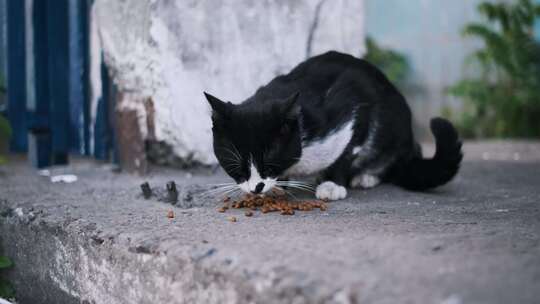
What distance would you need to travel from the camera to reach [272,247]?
1517mm

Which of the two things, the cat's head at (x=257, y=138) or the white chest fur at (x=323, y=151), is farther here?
the white chest fur at (x=323, y=151)

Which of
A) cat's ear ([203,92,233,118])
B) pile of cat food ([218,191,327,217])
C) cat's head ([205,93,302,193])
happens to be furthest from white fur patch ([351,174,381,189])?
cat's ear ([203,92,233,118])

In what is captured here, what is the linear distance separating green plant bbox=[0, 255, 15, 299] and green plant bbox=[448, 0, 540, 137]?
585 cm

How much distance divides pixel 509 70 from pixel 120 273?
6.16m

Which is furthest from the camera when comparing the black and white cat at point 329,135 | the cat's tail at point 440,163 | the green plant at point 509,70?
the green plant at point 509,70

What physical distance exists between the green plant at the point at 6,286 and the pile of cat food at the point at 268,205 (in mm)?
857

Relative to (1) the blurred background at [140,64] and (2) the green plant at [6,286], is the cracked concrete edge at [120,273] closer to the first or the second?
(2) the green plant at [6,286]

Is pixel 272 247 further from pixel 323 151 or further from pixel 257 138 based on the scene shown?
pixel 323 151

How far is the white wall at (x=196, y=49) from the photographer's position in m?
3.02

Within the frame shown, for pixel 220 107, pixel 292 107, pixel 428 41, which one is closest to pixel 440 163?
pixel 292 107

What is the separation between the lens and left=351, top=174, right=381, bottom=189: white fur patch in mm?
2844

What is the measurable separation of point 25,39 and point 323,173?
208 centimetres

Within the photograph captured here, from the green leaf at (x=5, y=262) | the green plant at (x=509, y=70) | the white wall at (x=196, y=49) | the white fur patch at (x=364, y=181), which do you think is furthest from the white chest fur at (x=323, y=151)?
the green plant at (x=509, y=70)

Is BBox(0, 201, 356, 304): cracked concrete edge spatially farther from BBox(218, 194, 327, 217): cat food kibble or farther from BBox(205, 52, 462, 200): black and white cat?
BBox(205, 52, 462, 200): black and white cat
